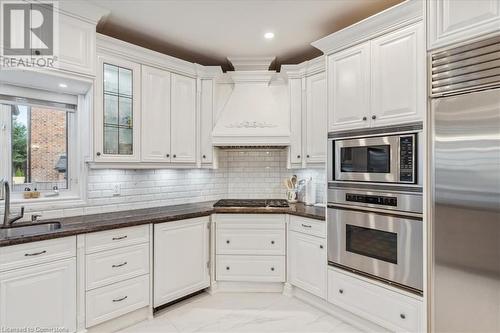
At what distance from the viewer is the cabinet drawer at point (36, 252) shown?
192 centimetres

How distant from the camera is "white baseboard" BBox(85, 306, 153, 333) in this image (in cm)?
241

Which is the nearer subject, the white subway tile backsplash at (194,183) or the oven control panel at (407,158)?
the oven control panel at (407,158)

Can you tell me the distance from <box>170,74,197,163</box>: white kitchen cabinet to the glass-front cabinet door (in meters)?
0.40

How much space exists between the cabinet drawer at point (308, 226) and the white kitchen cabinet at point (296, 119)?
71 centimetres

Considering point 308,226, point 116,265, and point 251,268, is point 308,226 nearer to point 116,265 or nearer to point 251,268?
point 251,268

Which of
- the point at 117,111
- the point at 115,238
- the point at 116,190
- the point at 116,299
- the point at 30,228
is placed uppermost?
the point at 117,111

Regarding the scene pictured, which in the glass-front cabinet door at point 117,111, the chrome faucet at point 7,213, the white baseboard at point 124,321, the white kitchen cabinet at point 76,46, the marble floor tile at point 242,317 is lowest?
the marble floor tile at point 242,317

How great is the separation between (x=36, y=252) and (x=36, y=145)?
113 centimetres

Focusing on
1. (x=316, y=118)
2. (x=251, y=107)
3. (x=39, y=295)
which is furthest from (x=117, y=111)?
(x=316, y=118)

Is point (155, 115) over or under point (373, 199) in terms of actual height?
over

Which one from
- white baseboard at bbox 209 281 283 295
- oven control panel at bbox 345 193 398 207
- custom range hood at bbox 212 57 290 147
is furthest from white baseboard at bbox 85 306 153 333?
oven control panel at bbox 345 193 398 207

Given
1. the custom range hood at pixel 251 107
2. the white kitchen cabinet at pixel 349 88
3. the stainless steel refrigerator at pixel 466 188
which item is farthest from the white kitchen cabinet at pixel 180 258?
the stainless steel refrigerator at pixel 466 188

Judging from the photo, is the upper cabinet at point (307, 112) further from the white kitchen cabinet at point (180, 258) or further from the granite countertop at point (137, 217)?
the white kitchen cabinet at point (180, 258)

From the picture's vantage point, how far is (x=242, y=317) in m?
2.71
